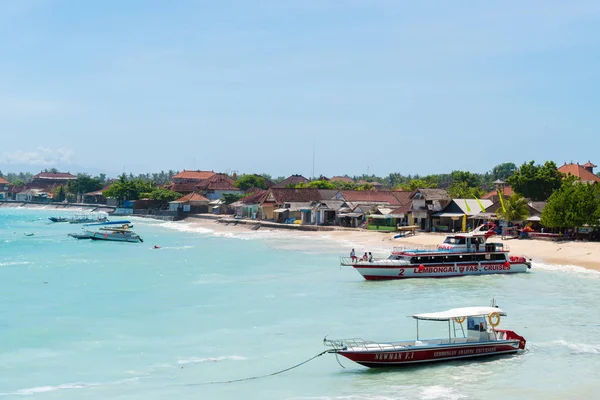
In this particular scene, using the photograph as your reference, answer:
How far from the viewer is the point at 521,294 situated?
3309cm

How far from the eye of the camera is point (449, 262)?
128ft

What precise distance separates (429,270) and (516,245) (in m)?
16.4

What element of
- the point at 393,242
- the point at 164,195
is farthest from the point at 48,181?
the point at 393,242

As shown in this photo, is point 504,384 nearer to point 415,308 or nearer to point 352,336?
point 352,336

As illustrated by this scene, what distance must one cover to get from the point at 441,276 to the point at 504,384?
19.7m

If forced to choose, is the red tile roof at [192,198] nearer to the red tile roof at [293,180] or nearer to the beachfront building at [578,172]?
the red tile roof at [293,180]

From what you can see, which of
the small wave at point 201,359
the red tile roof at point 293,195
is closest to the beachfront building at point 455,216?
the red tile roof at point 293,195

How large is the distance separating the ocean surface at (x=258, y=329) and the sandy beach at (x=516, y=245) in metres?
2.73

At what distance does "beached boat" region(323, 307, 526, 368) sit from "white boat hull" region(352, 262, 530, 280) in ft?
48.1

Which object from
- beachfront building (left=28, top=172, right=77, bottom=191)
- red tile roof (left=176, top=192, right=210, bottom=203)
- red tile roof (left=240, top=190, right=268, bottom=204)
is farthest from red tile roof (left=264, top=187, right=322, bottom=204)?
beachfront building (left=28, top=172, right=77, bottom=191)

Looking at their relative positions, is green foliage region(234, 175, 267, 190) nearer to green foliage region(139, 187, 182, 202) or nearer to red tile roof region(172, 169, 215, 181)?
green foliage region(139, 187, 182, 202)

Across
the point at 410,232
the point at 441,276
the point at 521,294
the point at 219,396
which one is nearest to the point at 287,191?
the point at 410,232

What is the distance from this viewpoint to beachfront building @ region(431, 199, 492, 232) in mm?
64688

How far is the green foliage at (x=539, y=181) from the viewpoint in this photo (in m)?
72.8
